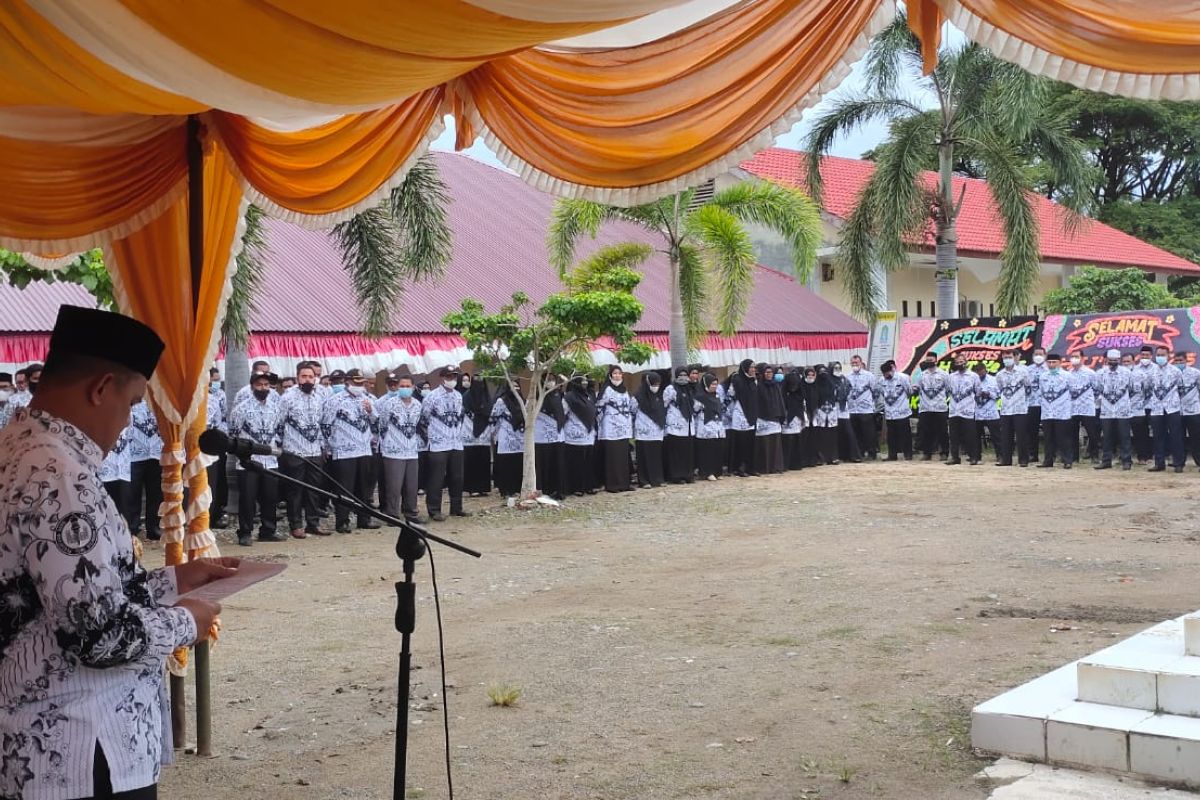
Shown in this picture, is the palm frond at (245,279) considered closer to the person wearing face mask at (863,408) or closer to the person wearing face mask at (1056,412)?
the person wearing face mask at (863,408)

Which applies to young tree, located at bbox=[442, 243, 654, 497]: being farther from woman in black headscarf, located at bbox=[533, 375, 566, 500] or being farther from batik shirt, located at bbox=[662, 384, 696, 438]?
batik shirt, located at bbox=[662, 384, 696, 438]

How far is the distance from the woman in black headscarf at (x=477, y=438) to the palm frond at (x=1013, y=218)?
37.0 feet

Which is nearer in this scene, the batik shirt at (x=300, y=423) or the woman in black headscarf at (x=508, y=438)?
the batik shirt at (x=300, y=423)

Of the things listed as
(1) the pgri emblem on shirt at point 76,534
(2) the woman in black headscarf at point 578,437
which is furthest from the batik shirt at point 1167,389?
(1) the pgri emblem on shirt at point 76,534

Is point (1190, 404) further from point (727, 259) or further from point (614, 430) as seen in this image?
point (614, 430)

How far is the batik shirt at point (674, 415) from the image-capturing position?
17359mm

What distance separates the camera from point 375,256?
12820 millimetres

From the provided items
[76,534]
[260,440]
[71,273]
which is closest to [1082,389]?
[260,440]

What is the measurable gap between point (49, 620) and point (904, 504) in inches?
513

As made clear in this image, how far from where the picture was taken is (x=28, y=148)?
205 inches

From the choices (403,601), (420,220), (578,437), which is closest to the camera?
(403,601)

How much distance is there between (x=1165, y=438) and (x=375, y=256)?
484 inches

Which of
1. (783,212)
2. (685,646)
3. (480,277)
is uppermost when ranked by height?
(783,212)

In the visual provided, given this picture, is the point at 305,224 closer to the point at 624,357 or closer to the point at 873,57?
the point at 624,357
